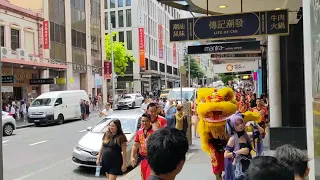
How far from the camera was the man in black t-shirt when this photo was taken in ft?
8.54

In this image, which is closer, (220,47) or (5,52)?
(220,47)

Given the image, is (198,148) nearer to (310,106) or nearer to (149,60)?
(310,106)

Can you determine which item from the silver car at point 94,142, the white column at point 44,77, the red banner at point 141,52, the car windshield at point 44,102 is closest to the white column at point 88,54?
the white column at point 44,77

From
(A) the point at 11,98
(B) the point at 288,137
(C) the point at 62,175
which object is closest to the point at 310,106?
(B) the point at 288,137

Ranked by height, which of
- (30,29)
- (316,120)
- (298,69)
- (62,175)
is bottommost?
(62,175)

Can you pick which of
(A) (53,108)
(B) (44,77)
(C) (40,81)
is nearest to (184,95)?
(A) (53,108)

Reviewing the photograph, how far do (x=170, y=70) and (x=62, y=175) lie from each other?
79.1 m

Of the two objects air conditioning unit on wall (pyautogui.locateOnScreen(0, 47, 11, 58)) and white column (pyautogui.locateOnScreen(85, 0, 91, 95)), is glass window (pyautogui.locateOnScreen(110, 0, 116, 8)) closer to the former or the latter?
white column (pyautogui.locateOnScreen(85, 0, 91, 95))

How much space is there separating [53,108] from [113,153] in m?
19.3

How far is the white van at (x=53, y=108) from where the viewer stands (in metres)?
25.2

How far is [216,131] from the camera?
702 centimetres

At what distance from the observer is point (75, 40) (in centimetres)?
4156

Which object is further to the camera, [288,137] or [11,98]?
[11,98]

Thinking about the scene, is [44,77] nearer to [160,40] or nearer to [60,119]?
[60,119]
